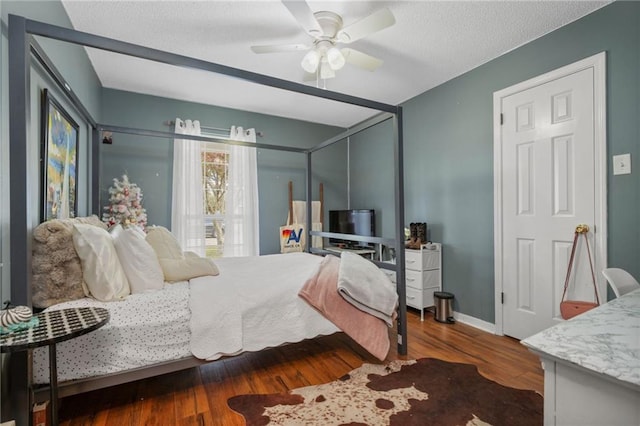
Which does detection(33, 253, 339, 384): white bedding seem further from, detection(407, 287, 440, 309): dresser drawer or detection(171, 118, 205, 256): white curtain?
detection(171, 118, 205, 256): white curtain

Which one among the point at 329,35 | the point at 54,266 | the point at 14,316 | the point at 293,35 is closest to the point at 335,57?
the point at 329,35

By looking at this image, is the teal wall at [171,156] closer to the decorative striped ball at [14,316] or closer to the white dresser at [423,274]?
the white dresser at [423,274]

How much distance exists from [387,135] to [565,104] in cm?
218

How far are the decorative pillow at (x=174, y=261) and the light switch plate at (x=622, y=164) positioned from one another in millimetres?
2957

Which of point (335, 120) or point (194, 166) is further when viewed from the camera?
point (335, 120)

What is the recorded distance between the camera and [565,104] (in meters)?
2.32

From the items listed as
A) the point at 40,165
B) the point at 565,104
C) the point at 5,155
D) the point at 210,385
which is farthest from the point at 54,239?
the point at 565,104

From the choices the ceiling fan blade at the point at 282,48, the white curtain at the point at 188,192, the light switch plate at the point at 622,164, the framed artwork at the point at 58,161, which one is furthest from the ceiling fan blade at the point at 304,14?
the white curtain at the point at 188,192

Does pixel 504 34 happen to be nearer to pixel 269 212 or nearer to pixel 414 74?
pixel 414 74

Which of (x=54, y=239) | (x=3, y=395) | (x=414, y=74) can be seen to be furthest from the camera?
(x=414, y=74)

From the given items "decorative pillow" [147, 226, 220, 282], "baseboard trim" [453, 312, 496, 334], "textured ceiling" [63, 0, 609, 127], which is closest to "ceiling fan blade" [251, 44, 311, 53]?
"textured ceiling" [63, 0, 609, 127]

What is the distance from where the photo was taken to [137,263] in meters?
1.80

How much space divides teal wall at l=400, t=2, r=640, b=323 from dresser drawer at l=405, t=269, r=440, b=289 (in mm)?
121

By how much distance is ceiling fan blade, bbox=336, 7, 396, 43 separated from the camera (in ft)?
5.84
